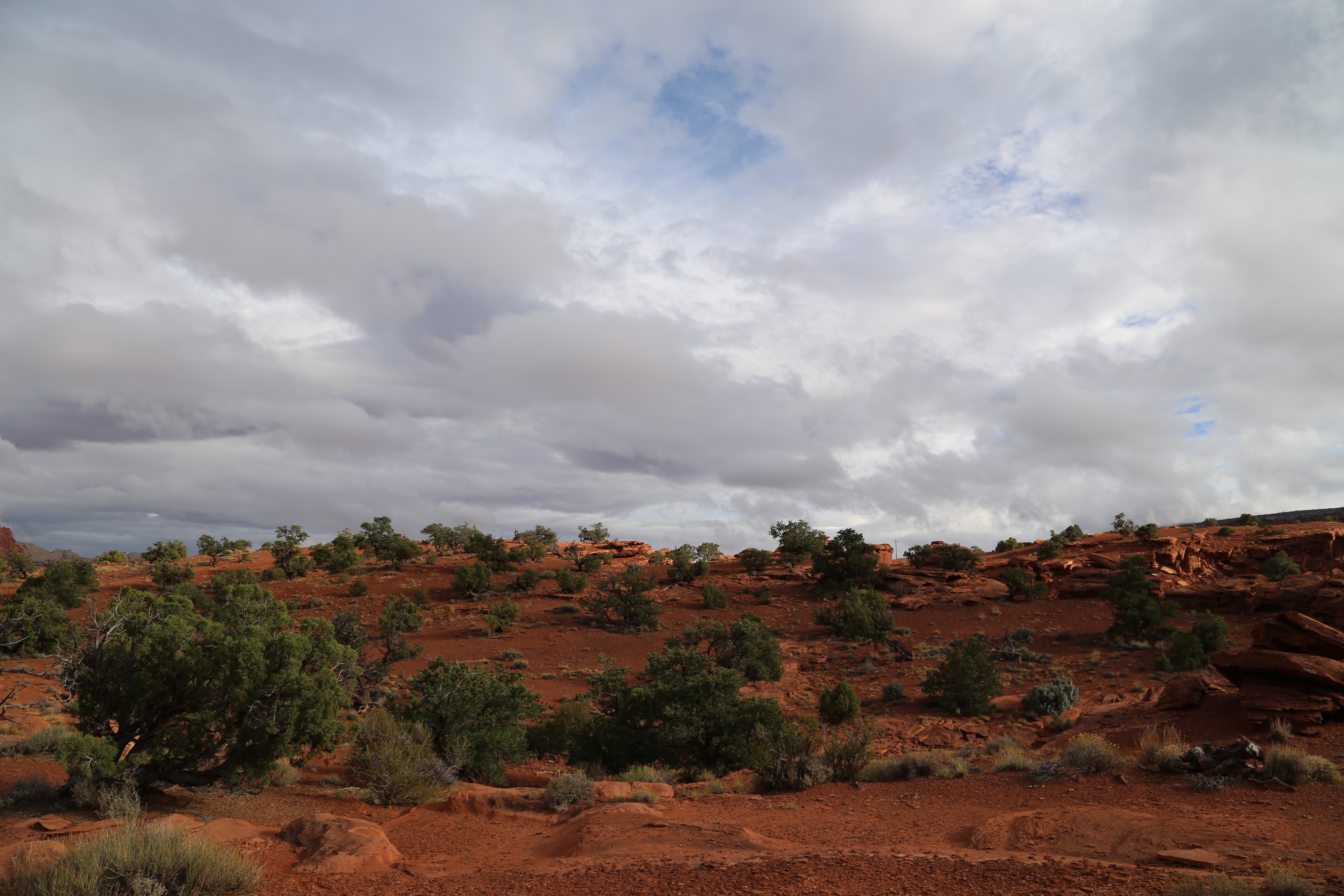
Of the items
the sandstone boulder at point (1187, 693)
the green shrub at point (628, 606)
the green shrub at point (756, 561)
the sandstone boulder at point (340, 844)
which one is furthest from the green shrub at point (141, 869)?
the green shrub at point (756, 561)

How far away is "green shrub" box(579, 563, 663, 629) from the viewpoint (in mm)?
42625

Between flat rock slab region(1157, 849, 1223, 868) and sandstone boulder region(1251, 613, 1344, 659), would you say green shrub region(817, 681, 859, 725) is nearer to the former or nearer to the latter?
sandstone boulder region(1251, 613, 1344, 659)

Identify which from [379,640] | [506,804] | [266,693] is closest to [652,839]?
[506,804]

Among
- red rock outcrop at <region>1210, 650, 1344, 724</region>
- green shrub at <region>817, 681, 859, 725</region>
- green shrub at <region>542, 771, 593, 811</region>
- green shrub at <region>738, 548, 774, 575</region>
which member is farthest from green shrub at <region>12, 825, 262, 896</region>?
green shrub at <region>738, 548, 774, 575</region>

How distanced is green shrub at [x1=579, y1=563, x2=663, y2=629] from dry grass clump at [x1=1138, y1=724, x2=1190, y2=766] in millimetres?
30720

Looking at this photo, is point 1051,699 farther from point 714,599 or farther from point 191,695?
point 714,599

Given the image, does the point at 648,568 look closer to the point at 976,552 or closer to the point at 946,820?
the point at 976,552

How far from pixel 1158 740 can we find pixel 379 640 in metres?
31.2

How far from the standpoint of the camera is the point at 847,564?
2053 inches

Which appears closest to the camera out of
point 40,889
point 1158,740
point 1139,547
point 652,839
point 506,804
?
point 40,889

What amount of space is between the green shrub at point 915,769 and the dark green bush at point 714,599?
33.5 metres

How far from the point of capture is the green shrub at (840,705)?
77.6 ft

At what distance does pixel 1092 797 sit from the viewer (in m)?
11.3

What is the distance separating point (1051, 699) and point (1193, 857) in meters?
17.4
